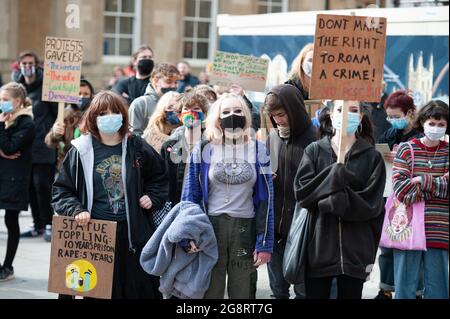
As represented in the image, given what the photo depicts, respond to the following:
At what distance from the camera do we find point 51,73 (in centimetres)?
933

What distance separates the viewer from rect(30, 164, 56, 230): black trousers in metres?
11.0

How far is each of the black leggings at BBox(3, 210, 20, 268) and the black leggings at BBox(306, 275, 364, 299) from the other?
148 inches

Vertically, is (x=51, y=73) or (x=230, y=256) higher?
(x=51, y=73)

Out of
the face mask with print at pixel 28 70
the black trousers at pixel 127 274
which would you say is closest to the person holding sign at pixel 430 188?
the black trousers at pixel 127 274

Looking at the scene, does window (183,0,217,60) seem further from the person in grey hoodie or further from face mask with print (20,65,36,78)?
the person in grey hoodie

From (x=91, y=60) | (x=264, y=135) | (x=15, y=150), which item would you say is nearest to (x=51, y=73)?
(x=15, y=150)

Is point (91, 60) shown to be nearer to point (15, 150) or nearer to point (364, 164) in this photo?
point (15, 150)

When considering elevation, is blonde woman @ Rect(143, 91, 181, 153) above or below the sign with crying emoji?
above

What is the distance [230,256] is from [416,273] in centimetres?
178

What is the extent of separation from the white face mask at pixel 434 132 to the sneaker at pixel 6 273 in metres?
4.14

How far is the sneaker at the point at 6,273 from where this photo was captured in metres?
8.87


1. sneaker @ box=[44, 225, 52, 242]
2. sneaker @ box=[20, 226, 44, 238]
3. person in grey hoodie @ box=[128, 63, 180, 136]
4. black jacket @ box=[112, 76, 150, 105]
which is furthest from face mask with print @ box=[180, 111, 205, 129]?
sneaker @ box=[20, 226, 44, 238]

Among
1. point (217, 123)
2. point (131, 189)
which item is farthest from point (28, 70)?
point (217, 123)

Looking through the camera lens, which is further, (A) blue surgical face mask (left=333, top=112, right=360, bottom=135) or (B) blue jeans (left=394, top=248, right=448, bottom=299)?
(B) blue jeans (left=394, top=248, right=448, bottom=299)
